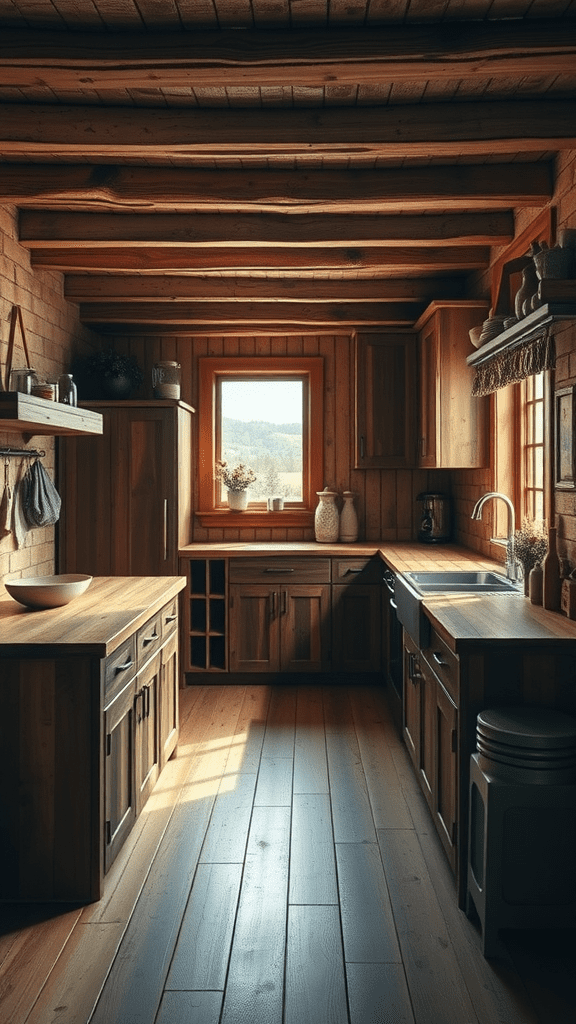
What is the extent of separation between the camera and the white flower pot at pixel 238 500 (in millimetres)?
5812

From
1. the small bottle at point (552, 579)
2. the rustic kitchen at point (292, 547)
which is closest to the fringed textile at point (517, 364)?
the rustic kitchen at point (292, 547)

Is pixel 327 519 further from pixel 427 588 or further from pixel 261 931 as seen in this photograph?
pixel 261 931

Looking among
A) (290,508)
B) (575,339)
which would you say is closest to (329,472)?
(290,508)

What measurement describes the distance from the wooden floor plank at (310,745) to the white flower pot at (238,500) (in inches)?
55.6

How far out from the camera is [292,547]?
540 centimetres

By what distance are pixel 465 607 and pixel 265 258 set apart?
7.71 ft

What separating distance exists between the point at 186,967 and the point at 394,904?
0.72 meters

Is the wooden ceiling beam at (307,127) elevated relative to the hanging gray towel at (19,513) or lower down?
elevated

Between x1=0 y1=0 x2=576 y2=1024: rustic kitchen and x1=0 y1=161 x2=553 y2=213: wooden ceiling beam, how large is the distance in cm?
1

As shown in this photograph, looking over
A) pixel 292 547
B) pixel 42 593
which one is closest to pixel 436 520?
pixel 292 547

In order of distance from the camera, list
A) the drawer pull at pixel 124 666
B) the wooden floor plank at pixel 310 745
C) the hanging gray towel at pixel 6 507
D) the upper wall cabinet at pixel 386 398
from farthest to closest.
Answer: the upper wall cabinet at pixel 386 398 → the hanging gray towel at pixel 6 507 → the wooden floor plank at pixel 310 745 → the drawer pull at pixel 124 666

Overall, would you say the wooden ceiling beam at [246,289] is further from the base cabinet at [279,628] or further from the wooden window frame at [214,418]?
the base cabinet at [279,628]

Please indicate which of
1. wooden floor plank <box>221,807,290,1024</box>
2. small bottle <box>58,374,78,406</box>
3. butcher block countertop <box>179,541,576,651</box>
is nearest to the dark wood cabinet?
butcher block countertop <box>179,541,576,651</box>

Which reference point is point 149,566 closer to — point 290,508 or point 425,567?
point 290,508
